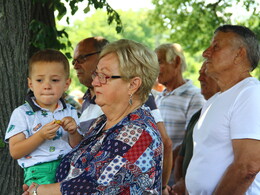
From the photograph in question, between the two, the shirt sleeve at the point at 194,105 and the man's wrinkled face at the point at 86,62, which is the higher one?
the man's wrinkled face at the point at 86,62

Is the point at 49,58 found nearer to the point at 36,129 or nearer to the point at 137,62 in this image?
the point at 36,129

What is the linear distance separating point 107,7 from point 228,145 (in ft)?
8.09

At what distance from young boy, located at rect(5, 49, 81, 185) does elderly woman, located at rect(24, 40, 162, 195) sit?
0.21 meters

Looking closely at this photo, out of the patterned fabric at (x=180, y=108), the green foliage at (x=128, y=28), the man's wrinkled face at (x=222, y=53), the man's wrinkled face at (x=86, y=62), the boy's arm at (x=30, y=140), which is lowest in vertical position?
the green foliage at (x=128, y=28)

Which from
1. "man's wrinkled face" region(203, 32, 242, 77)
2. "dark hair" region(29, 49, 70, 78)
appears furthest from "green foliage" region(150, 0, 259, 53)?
"dark hair" region(29, 49, 70, 78)

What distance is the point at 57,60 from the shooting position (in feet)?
12.3

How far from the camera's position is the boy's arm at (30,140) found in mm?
3453

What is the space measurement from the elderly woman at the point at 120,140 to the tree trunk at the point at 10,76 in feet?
4.13

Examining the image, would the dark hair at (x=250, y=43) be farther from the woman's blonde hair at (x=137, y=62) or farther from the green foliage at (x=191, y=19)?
the green foliage at (x=191, y=19)

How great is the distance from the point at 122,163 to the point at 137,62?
70 centimetres

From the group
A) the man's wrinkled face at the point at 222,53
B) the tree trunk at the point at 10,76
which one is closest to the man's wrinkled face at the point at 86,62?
the tree trunk at the point at 10,76

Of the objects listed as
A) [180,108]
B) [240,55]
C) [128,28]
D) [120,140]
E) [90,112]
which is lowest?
[128,28]

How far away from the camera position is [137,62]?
10.8 feet

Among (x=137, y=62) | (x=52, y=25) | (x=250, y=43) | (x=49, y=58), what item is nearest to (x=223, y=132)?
(x=250, y=43)
